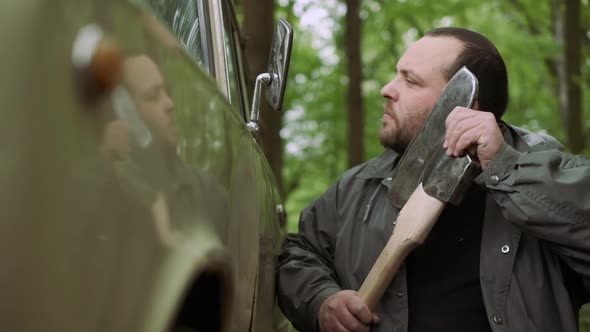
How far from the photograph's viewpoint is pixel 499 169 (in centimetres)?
278

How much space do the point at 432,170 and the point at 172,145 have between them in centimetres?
167

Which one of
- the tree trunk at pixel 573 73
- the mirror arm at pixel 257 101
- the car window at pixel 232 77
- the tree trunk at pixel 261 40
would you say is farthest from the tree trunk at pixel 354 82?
the mirror arm at pixel 257 101

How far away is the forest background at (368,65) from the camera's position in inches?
444

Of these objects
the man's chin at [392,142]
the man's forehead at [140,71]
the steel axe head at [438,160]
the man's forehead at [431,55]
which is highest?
the man's forehead at [140,71]

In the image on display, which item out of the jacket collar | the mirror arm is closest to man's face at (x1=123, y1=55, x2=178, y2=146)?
the mirror arm

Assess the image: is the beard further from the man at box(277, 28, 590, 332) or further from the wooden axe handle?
the wooden axe handle

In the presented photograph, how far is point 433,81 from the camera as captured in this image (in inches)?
132

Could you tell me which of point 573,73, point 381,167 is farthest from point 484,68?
point 573,73

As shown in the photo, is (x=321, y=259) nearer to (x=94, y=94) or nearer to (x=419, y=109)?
(x=419, y=109)

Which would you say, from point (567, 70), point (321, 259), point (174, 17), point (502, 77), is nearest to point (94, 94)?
point (174, 17)

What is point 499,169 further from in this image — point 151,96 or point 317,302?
point 151,96

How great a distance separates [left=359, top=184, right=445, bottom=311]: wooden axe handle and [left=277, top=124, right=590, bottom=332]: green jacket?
0.17 meters

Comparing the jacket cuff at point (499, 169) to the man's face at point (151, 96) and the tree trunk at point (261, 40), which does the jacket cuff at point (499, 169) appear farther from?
the tree trunk at point (261, 40)

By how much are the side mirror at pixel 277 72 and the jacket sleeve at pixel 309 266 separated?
45 cm
